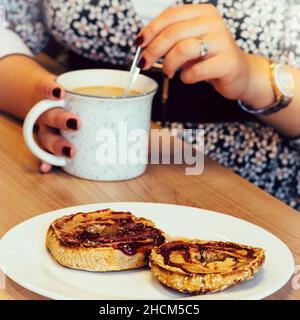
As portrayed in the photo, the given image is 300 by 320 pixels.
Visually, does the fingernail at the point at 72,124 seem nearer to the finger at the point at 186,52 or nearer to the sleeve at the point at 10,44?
the finger at the point at 186,52

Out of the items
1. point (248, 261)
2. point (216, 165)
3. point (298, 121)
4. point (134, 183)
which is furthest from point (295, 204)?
point (248, 261)

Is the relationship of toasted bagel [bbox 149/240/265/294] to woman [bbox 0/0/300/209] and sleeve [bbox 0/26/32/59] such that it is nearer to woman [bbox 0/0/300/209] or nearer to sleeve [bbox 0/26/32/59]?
woman [bbox 0/0/300/209]

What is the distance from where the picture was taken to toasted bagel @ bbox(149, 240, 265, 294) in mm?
691

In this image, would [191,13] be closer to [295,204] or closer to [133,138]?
[133,138]

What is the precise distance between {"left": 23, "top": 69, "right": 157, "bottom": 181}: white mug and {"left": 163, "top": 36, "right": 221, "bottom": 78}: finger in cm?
4

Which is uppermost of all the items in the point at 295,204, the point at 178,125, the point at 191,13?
the point at 191,13

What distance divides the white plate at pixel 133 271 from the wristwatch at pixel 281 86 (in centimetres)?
36

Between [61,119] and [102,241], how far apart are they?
0.95 feet

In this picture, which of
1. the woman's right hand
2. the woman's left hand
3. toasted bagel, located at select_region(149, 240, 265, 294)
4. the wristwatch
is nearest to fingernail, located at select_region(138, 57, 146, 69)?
the woman's left hand

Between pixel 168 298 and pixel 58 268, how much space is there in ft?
0.38

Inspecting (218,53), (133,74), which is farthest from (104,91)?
(218,53)

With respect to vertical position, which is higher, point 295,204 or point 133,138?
point 133,138

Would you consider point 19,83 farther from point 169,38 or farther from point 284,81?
point 284,81

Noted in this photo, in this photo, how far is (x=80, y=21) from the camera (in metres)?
1.32
